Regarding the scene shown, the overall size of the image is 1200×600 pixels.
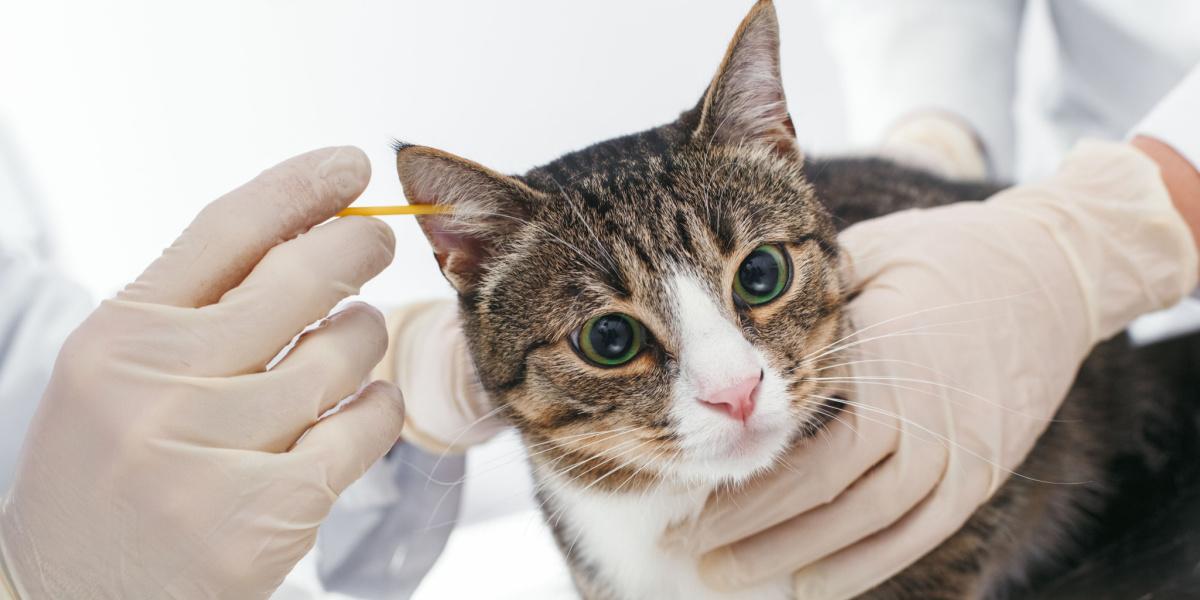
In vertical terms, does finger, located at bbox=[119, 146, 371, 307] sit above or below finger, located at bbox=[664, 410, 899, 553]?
above

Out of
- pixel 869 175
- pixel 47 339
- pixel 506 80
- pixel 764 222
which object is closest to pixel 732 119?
pixel 764 222

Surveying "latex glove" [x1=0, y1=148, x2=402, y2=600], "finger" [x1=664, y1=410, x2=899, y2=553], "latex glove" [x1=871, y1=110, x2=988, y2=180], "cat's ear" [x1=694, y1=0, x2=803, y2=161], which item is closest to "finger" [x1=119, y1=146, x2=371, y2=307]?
"latex glove" [x1=0, y1=148, x2=402, y2=600]

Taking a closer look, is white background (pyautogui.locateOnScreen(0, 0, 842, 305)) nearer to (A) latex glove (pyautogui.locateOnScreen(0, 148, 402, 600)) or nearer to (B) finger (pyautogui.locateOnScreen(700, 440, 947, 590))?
(A) latex glove (pyautogui.locateOnScreen(0, 148, 402, 600))

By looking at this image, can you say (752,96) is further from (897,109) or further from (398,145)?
(897,109)

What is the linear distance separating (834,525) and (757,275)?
504 millimetres

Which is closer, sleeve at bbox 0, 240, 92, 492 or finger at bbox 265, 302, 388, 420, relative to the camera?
finger at bbox 265, 302, 388, 420

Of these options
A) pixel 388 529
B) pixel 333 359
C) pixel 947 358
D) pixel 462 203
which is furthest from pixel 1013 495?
pixel 388 529

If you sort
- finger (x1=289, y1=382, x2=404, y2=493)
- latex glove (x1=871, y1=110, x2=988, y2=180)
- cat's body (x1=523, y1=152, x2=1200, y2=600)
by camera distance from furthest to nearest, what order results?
1. latex glove (x1=871, y1=110, x2=988, y2=180)
2. cat's body (x1=523, y1=152, x2=1200, y2=600)
3. finger (x1=289, y1=382, x2=404, y2=493)

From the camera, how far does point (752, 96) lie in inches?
55.7

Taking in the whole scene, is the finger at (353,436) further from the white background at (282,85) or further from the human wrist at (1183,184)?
the human wrist at (1183,184)

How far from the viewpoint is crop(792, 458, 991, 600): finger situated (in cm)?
147

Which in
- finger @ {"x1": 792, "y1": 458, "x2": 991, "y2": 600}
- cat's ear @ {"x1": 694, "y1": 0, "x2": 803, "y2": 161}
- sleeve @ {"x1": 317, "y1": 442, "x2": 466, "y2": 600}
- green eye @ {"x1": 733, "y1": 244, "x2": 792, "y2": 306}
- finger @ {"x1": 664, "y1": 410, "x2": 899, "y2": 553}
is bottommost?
sleeve @ {"x1": 317, "y1": 442, "x2": 466, "y2": 600}

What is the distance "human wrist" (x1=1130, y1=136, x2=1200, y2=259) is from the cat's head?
94cm

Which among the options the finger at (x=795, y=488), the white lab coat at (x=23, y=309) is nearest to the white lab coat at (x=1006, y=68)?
the finger at (x=795, y=488)
